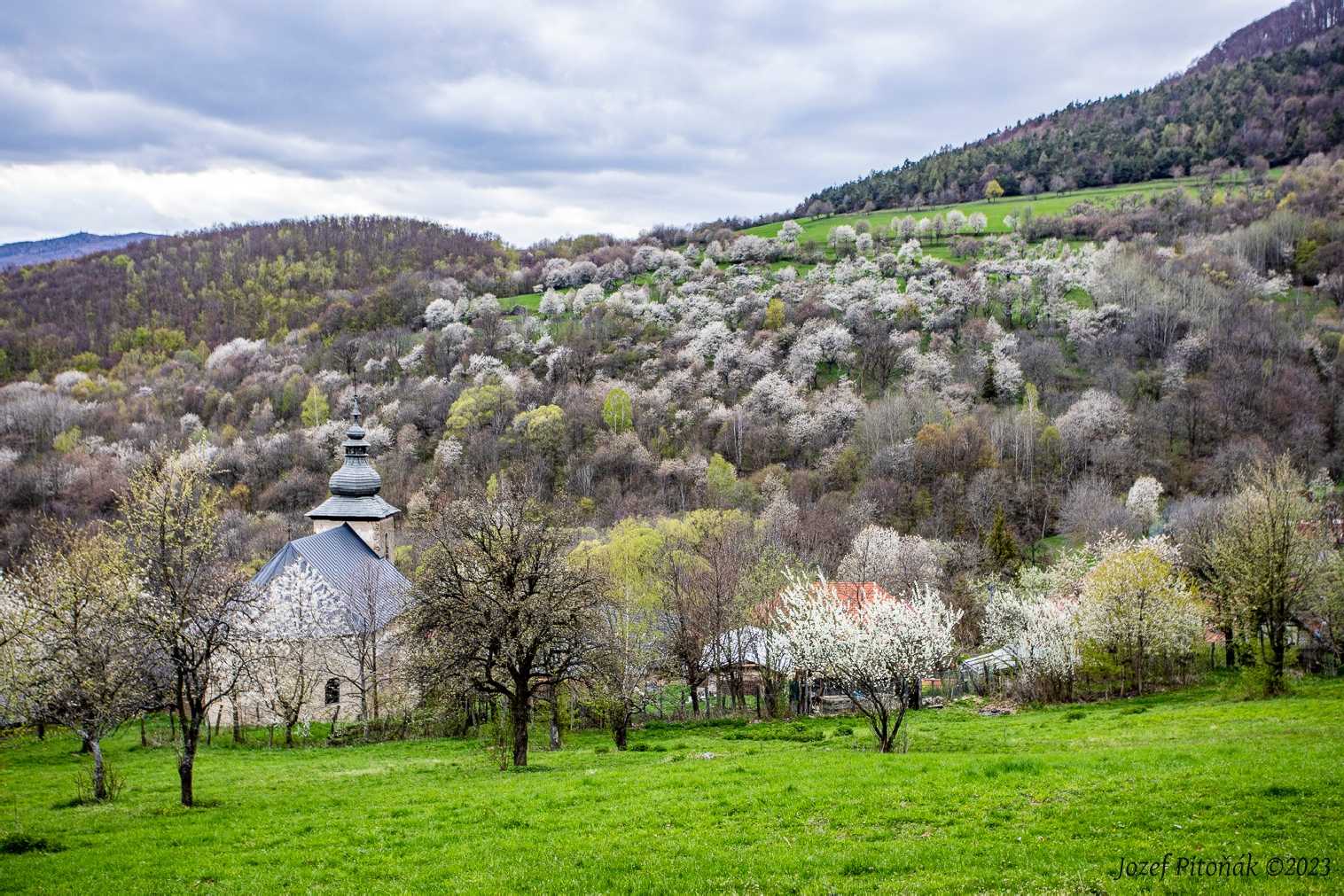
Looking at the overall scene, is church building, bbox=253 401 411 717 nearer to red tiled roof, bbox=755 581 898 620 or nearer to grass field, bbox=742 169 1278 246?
red tiled roof, bbox=755 581 898 620

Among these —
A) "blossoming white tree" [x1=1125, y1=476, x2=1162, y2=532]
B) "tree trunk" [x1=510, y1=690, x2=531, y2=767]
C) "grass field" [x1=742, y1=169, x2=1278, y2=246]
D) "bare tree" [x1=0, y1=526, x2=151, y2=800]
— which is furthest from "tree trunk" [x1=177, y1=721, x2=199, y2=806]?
"grass field" [x1=742, y1=169, x2=1278, y2=246]

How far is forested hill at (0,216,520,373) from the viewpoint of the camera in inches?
5281

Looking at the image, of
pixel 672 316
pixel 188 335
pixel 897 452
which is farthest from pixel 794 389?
pixel 188 335

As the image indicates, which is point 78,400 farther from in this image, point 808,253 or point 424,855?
point 424,855

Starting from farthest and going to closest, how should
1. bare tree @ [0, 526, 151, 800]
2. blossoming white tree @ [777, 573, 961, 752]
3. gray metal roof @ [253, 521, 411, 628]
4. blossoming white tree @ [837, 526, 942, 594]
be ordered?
blossoming white tree @ [837, 526, 942, 594] < gray metal roof @ [253, 521, 411, 628] < blossoming white tree @ [777, 573, 961, 752] < bare tree @ [0, 526, 151, 800]

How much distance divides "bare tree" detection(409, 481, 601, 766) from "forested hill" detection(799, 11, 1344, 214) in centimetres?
14970

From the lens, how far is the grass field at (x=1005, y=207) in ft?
415

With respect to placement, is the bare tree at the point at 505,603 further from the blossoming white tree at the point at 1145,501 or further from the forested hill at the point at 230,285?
the forested hill at the point at 230,285

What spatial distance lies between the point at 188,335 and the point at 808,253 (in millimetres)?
113174

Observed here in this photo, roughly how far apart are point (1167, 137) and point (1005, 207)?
34.5 meters

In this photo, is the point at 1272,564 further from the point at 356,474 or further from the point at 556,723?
the point at 356,474

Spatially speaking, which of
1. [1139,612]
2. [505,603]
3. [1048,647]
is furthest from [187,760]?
[1139,612]

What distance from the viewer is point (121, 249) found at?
538 feet

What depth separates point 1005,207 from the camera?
5300 inches
